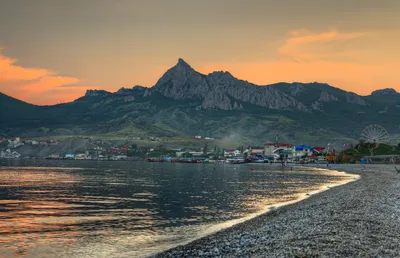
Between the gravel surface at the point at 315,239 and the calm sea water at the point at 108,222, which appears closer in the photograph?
the gravel surface at the point at 315,239

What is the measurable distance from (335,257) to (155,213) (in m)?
36.9

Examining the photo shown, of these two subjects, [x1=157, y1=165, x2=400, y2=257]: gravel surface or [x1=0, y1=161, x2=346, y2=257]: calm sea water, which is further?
[x1=0, y1=161, x2=346, y2=257]: calm sea water

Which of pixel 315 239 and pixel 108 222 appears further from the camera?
pixel 108 222

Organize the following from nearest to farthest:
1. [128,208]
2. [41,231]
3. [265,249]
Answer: [265,249] < [41,231] < [128,208]

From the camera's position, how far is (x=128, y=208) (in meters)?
63.6

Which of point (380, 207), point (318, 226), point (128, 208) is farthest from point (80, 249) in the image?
point (380, 207)

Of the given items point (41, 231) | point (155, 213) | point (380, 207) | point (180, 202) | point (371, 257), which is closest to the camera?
point (371, 257)

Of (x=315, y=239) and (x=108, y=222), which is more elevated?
(x=315, y=239)

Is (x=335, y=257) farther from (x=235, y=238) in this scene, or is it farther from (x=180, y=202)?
(x=180, y=202)

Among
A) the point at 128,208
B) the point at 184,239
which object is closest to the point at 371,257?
the point at 184,239

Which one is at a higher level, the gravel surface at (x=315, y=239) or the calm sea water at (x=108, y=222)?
the gravel surface at (x=315, y=239)

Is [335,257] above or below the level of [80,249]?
above

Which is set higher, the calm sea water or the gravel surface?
the gravel surface

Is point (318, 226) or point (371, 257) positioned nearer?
point (371, 257)
